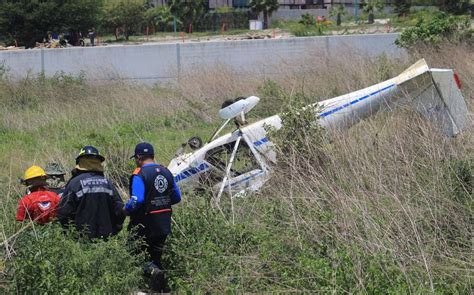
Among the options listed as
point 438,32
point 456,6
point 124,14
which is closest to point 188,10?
point 124,14

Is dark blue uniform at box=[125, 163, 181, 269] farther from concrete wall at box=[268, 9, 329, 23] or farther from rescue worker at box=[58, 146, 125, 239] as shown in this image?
concrete wall at box=[268, 9, 329, 23]

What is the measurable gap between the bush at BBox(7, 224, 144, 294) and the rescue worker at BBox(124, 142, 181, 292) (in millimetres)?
409

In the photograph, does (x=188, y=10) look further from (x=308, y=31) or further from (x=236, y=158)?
(x=236, y=158)

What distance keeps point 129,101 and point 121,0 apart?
50944mm

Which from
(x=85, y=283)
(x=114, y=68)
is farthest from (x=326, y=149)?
(x=114, y=68)

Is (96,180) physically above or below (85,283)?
above

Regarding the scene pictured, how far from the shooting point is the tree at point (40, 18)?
5194cm

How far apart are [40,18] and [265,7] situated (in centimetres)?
2385

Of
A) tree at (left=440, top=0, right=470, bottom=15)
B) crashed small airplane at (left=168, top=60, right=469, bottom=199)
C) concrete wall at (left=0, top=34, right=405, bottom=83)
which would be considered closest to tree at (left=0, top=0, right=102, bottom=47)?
tree at (left=440, top=0, right=470, bottom=15)

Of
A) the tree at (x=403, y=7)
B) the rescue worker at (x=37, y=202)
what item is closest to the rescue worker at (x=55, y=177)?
the rescue worker at (x=37, y=202)

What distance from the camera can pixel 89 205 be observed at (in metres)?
7.42

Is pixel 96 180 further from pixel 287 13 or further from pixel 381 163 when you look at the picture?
pixel 287 13

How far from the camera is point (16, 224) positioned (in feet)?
24.7

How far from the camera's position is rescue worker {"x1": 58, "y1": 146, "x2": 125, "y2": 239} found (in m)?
7.40
